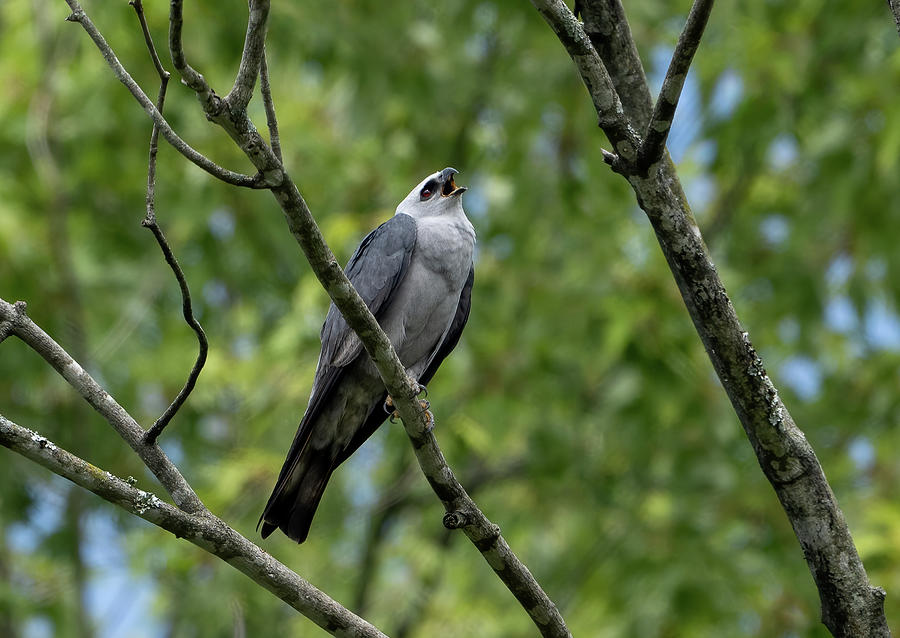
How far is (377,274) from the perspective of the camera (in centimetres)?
430

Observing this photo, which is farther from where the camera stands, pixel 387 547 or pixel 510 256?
pixel 387 547

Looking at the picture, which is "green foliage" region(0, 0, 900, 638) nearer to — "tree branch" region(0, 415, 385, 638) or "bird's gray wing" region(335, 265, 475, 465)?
"bird's gray wing" region(335, 265, 475, 465)

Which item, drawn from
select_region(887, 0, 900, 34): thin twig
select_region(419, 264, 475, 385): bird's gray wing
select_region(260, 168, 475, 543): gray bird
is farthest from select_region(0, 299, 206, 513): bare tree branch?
select_region(887, 0, 900, 34): thin twig

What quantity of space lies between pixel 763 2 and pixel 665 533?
386 cm

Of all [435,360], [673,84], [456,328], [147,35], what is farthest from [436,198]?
[147,35]

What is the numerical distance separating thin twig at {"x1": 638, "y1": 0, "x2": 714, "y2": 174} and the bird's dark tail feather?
6.59 feet

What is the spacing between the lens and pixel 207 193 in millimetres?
6695

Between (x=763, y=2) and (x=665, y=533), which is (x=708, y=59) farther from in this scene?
(x=665, y=533)

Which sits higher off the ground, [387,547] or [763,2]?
[763,2]

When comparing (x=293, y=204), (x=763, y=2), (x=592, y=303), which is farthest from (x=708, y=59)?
(x=293, y=204)

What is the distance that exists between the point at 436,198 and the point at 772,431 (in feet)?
8.26

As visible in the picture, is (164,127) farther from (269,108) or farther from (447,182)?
(447,182)

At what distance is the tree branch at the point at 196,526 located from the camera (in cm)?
238

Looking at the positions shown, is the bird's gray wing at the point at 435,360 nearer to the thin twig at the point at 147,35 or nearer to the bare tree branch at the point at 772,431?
the bare tree branch at the point at 772,431
